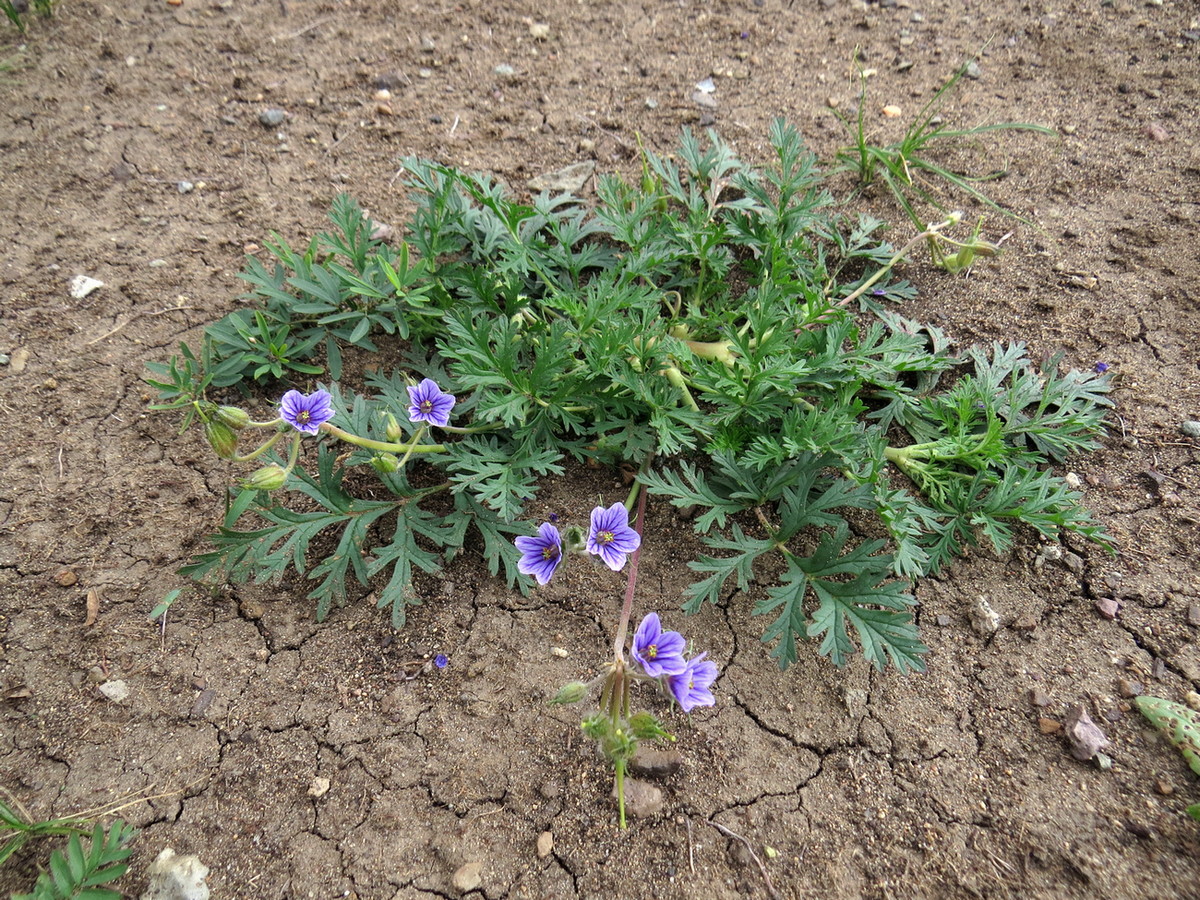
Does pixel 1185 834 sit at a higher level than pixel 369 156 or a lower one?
lower

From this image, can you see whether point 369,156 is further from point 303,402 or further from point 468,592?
point 468,592

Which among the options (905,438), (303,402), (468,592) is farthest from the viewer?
(905,438)

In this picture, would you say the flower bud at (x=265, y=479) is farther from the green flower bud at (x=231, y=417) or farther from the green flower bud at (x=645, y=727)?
the green flower bud at (x=645, y=727)

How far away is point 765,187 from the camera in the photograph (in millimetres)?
3225

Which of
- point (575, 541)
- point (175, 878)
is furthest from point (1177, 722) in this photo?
point (175, 878)

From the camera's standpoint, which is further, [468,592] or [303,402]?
[468,592]

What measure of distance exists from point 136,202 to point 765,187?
103 inches

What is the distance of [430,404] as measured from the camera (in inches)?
84.6

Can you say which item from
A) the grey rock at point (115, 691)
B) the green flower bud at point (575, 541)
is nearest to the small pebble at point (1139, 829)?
the green flower bud at point (575, 541)

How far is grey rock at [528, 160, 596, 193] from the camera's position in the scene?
3.25 metres

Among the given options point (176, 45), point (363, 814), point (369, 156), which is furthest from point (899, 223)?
point (176, 45)

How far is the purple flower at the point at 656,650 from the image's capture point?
1.78 m

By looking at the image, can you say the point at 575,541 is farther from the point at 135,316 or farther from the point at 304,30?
the point at 304,30

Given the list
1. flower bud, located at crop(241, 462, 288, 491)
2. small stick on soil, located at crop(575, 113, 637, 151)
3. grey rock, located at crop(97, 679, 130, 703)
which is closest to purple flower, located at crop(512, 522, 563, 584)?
flower bud, located at crop(241, 462, 288, 491)
